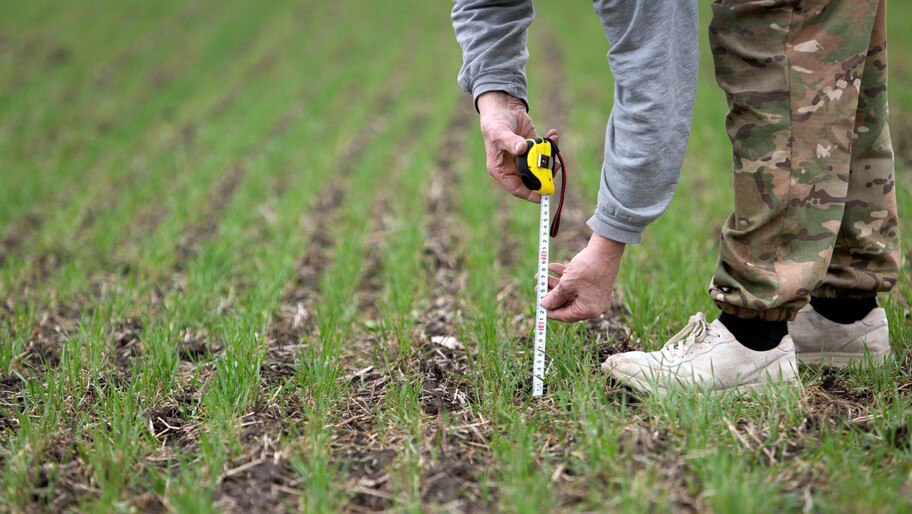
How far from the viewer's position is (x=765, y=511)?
1542 mm

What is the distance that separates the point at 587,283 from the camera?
84.5 inches

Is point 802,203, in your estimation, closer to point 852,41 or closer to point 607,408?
point 852,41

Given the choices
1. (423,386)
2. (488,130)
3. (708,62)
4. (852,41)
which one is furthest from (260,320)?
(708,62)

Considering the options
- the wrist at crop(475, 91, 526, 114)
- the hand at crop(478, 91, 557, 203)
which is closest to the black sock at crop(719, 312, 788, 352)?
Answer: the hand at crop(478, 91, 557, 203)

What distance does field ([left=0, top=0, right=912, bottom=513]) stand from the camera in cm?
178

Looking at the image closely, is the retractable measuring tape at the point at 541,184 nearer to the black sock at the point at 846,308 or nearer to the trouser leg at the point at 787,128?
the trouser leg at the point at 787,128

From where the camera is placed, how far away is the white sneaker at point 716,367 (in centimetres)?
217

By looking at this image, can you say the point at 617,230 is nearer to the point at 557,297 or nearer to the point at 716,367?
the point at 557,297

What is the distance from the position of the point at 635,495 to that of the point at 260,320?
1.83 m

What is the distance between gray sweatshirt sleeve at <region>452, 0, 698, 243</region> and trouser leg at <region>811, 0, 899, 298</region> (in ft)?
2.19

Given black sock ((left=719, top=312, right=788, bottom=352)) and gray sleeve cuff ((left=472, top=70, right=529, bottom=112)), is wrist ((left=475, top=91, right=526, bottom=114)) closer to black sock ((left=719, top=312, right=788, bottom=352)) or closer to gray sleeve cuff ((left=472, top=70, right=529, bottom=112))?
gray sleeve cuff ((left=472, top=70, right=529, bottom=112))

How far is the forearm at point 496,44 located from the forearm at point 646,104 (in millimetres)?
379

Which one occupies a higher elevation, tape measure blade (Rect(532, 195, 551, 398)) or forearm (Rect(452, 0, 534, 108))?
forearm (Rect(452, 0, 534, 108))

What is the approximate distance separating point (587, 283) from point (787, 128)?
0.69m
